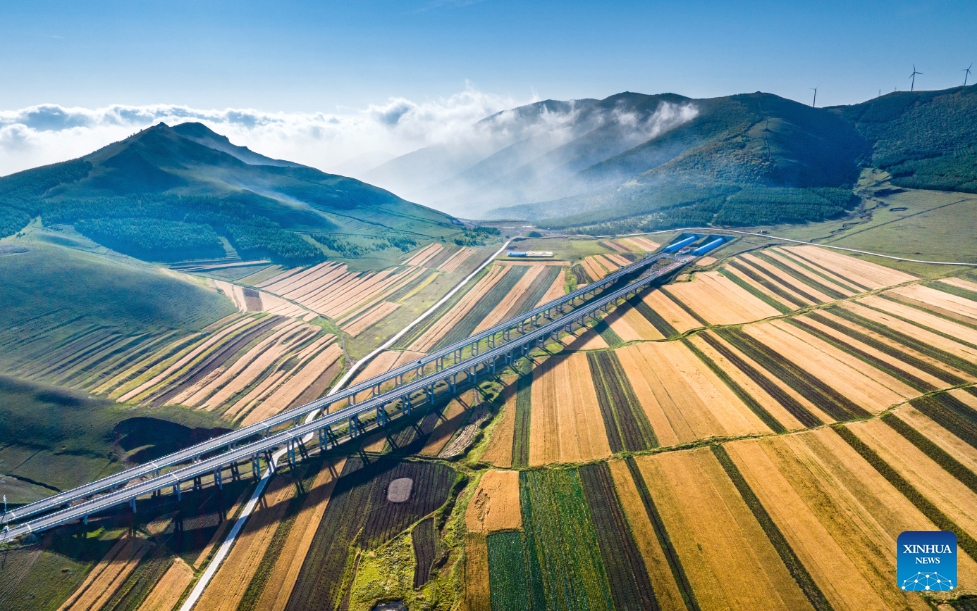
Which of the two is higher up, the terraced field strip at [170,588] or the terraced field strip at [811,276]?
the terraced field strip at [811,276]

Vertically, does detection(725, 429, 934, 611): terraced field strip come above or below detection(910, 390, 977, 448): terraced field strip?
below

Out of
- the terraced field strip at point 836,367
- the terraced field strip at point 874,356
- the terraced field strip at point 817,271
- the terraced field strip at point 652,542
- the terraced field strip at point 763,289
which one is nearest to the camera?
the terraced field strip at point 652,542

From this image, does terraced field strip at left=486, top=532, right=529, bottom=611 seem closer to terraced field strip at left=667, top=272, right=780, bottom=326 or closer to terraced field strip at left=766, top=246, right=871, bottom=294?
terraced field strip at left=667, top=272, right=780, bottom=326

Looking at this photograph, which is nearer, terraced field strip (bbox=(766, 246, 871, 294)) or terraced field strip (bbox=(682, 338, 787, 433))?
terraced field strip (bbox=(682, 338, 787, 433))

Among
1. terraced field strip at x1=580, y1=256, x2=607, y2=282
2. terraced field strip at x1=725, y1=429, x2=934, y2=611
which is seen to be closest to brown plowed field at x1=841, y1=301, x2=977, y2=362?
terraced field strip at x1=725, y1=429, x2=934, y2=611

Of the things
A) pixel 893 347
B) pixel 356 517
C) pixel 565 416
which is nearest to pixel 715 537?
pixel 565 416

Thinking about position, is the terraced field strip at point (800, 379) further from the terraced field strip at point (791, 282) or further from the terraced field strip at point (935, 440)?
the terraced field strip at point (791, 282)

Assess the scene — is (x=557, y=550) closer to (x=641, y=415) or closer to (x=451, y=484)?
(x=451, y=484)

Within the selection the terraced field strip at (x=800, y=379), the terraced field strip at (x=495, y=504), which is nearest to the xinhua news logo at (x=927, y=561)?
the terraced field strip at (x=800, y=379)
